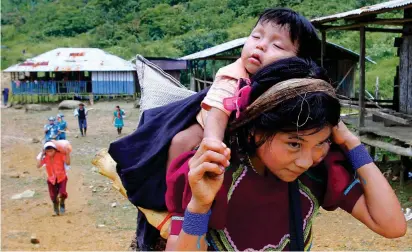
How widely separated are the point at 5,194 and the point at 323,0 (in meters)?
27.5

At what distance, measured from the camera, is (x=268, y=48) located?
1.62 m

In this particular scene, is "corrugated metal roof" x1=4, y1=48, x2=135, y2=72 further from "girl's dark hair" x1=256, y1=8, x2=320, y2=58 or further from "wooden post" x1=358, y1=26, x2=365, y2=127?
"girl's dark hair" x1=256, y1=8, x2=320, y2=58

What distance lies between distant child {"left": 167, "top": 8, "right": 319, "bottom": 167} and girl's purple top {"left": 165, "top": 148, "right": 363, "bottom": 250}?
10 centimetres

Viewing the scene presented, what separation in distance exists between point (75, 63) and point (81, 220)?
2005 cm

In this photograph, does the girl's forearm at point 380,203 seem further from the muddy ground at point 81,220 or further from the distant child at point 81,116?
the distant child at point 81,116

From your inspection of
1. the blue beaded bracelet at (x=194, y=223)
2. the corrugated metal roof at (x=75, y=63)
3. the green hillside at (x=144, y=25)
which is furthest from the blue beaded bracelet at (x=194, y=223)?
the corrugated metal roof at (x=75, y=63)

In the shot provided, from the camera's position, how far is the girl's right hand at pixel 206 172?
125cm

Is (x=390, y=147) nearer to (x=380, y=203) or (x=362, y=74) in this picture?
(x=362, y=74)

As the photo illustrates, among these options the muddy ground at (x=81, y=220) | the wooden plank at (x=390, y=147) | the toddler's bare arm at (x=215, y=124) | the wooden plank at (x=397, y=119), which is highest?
the toddler's bare arm at (x=215, y=124)

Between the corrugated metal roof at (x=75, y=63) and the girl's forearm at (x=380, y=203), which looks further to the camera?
the corrugated metal roof at (x=75, y=63)

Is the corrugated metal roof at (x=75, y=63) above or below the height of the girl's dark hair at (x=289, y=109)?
below

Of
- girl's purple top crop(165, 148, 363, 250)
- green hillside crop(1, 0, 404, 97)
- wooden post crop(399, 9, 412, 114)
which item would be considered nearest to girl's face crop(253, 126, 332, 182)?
girl's purple top crop(165, 148, 363, 250)

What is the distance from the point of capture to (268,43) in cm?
163

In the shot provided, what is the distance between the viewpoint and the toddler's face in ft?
5.24
